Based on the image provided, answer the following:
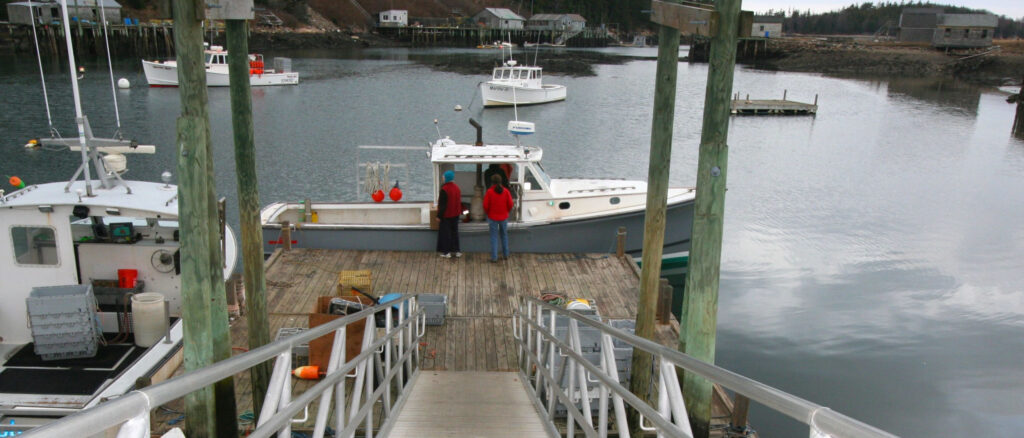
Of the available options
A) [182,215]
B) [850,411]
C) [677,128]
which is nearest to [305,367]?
[182,215]

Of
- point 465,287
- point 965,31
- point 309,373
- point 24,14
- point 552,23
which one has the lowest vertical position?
point 465,287

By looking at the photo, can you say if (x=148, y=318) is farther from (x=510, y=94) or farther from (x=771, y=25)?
(x=771, y=25)

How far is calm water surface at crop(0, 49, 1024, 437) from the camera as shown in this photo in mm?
13336

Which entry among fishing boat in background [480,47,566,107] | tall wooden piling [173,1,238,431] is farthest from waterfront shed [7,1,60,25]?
tall wooden piling [173,1,238,431]

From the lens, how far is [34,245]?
341 inches

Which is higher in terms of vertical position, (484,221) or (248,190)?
(248,190)

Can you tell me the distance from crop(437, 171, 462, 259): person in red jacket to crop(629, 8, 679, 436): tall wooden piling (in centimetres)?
598

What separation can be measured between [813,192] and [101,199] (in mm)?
24866

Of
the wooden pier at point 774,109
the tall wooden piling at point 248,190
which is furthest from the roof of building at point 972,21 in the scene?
the tall wooden piling at point 248,190

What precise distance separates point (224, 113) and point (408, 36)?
261 feet

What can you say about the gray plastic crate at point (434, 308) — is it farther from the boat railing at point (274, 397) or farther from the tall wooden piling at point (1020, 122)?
the tall wooden piling at point (1020, 122)

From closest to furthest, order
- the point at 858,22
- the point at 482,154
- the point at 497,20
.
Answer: the point at 482,154 < the point at 497,20 < the point at 858,22

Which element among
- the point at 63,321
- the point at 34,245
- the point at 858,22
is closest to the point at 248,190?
the point at 63,321

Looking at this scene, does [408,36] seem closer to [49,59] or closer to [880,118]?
[49,59]
